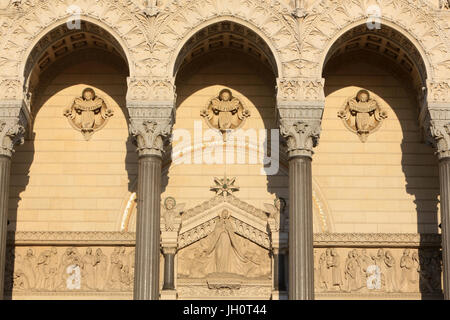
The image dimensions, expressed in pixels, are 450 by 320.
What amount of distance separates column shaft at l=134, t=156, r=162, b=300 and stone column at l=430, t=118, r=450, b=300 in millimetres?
7248

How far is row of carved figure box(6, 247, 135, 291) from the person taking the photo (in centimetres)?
2680

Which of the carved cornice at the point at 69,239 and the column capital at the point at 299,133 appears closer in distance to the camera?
the column capital at the point at 299,133

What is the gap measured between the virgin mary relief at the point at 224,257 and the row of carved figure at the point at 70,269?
163 centimetres

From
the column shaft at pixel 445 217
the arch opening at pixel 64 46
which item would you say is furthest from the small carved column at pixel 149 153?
the column shaft at pixel 445 217

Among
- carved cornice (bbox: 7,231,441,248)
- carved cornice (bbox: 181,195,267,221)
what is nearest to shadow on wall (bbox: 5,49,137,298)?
carved cornice (bbox: 7,231,441,248)

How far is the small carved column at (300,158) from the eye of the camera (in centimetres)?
2438

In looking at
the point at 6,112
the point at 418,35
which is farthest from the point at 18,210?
the point at 418,35

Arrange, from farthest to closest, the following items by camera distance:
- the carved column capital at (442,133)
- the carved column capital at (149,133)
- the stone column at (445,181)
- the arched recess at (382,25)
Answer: the arched recess at (382,25) < the carved column capital at (442,133) < the carved column capital at (149,133) < the stone column at (445,181)

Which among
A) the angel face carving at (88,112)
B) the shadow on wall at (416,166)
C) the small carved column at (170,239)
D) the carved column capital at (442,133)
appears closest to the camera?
the carved column capital at (442,133)

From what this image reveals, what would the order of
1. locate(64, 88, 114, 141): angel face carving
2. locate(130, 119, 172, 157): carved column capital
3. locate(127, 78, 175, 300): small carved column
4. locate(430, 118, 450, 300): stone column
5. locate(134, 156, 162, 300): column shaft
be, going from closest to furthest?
locate(134, 156, 162, 300): column shaft → locate(127, 78, 175, 300): small carved column → locate(430, 118, 450, 300): stone column → locate(130, 119, 172, 157): carved column capital → locate(64, 88, 114, 141): angel face carving

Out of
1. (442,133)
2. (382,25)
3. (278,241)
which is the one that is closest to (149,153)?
(278,241)

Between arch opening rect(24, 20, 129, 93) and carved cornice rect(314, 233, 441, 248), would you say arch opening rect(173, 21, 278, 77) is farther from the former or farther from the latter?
carved cornice rect(314, 233, 441, 248)

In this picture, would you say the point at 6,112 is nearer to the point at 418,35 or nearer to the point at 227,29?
the point at 227,29

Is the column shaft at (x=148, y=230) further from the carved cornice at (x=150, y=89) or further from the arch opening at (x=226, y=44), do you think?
the arch opening at (x=226, y=44)
